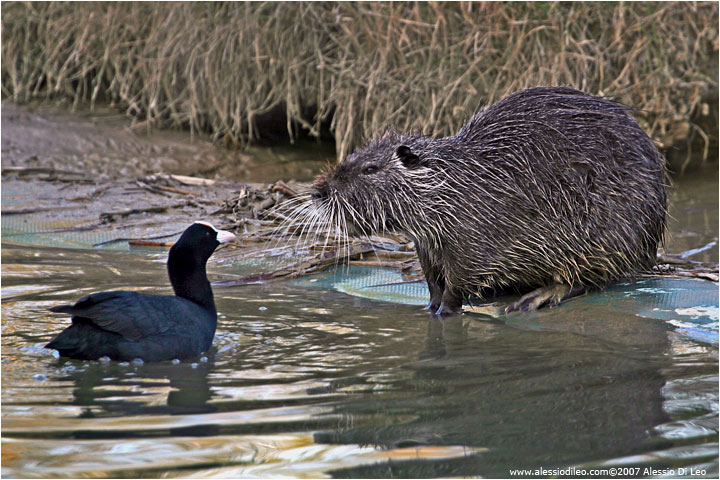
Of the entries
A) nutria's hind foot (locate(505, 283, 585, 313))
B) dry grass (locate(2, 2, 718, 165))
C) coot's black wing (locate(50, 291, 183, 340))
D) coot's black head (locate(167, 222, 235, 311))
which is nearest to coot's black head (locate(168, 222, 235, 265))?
coot's black head (locate(167, 222, 235, 311))

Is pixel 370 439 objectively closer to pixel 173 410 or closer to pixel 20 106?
pixel 173 410

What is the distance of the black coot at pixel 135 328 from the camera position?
Answer: 3.81 meters

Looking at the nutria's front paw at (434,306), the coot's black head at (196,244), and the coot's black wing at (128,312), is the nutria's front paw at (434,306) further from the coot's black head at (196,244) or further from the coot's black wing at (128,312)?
the coot's black wing at (128,312)

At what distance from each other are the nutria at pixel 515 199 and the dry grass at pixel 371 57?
2.68m

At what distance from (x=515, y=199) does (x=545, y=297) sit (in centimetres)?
55

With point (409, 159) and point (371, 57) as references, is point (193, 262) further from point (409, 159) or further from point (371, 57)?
point (371, 57)

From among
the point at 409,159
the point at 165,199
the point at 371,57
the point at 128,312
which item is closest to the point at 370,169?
the point at 409,159

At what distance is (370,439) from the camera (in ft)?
9.68

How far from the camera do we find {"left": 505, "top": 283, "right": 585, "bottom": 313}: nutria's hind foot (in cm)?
488

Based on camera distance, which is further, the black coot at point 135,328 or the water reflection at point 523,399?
the black coot at point 135,328

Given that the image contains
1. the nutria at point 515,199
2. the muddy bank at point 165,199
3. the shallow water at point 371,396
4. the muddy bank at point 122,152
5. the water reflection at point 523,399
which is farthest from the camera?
the muddy bank at point 122,152

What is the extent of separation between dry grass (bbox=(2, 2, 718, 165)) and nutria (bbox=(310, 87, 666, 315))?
2.68 metres

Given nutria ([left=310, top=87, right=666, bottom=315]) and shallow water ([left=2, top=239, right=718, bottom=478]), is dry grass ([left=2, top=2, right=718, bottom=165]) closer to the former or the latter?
nutria ([left=310, top=87, right=666, bottom=315])

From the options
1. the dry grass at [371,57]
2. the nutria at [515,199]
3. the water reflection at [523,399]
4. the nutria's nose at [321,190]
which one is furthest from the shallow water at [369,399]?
the dry grass at [371,57]
